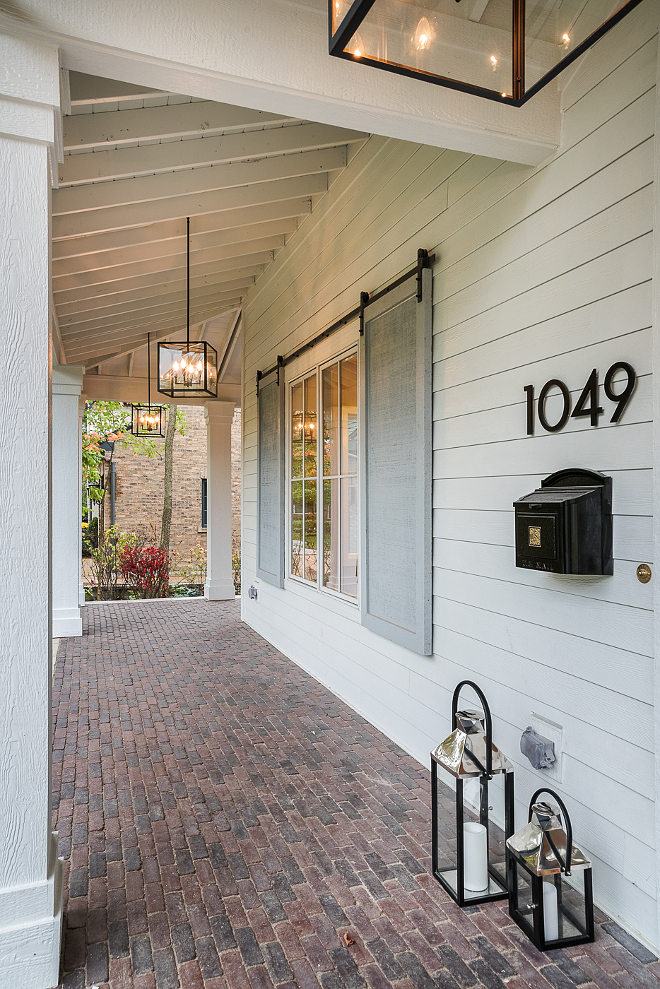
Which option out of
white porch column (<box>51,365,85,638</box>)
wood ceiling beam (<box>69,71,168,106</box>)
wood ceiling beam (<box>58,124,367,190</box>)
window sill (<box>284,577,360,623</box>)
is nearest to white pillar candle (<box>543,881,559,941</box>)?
window sill (<box>284,577,360,623</box>)

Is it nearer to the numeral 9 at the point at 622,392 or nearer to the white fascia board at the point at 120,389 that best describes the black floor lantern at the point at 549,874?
the numeral 9 at the point at 622,392

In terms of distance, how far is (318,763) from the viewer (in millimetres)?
3199

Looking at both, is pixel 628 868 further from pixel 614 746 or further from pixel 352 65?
pixel 352 65

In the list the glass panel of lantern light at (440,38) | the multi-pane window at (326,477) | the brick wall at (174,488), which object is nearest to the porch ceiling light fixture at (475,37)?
the glass panel of lantern light at (440,38)

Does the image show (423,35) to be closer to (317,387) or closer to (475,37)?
(475,37)

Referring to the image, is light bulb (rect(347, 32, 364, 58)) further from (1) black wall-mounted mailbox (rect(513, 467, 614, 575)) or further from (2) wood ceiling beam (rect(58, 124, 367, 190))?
(2) wood ceiling beam (rect(58, 124, 367, 190))

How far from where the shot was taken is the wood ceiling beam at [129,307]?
18.5 feet

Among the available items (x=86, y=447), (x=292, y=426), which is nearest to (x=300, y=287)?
(x=292, y=426)

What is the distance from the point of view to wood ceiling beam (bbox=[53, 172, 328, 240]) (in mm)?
3986

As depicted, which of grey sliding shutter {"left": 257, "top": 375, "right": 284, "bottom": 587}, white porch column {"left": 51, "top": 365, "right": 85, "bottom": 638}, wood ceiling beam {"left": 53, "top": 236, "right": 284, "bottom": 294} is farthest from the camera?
white porch column {"left": 51, "top": 365, "right": 85, "bottom": 638}

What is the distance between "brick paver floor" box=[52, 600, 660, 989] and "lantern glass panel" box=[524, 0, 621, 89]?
2402mm

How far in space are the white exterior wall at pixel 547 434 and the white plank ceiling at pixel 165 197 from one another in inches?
31.2

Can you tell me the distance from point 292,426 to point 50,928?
4131mm

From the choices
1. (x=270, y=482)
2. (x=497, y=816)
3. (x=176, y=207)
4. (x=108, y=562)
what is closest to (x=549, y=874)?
(x=497, y=816)
